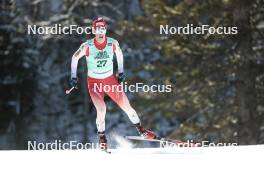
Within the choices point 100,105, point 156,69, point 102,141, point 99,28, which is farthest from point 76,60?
point 156,69

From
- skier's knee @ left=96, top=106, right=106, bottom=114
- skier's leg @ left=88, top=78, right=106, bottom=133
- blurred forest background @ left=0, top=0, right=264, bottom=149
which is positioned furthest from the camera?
blurred forest background @ left=0, top=0, right=264, bottom=149

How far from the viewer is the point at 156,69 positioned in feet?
34.2

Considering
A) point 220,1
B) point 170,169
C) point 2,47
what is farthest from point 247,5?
point 170,169

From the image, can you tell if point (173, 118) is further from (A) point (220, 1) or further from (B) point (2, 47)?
(B) point (2, 47)

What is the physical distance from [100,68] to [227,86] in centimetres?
414

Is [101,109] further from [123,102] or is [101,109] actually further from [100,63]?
[100,63]

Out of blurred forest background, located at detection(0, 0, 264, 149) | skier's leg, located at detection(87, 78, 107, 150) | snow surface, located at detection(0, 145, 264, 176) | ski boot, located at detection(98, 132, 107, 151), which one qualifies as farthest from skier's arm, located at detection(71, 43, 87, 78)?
blurred forest background, located at detection(0, 0, 264, 149)

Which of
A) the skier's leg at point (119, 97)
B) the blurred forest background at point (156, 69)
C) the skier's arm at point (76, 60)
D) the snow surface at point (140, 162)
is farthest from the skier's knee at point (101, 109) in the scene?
the blurred forest background at point (156, 69)

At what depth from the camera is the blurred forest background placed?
984cm

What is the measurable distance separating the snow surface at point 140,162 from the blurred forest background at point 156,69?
3.56 meters

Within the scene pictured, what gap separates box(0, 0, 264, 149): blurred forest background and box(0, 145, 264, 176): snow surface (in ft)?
11.7

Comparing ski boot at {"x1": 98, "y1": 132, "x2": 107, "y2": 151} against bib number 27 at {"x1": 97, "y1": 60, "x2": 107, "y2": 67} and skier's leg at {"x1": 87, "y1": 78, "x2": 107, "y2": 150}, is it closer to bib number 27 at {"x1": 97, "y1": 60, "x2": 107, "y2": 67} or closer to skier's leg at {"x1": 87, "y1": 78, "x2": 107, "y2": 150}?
skier's leg at {"x1": 87, "y1": 78, "x2": 107, "y2": 150}

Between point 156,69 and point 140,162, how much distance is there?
527cm

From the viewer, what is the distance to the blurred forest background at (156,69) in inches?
387
